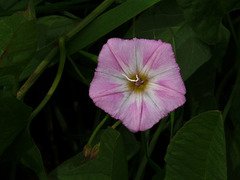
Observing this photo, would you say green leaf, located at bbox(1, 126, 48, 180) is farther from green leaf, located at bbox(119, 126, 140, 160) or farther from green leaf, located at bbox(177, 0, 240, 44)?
green leaf, located at bbox(177, 0, 240, 44)

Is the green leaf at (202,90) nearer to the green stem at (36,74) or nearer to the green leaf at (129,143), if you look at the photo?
the green leaf at (129,143)

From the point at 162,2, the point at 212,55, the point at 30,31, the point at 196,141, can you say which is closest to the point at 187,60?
the point at 212,55

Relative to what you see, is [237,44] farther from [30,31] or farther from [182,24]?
[30,31]

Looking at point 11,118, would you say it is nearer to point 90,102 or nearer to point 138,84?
point 138,84

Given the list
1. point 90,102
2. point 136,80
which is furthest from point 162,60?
point 90,102

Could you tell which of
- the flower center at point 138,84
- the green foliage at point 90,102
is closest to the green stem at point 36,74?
the green foliage at point 90,102

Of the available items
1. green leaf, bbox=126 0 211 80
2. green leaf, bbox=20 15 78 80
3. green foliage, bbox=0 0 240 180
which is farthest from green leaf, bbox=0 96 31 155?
green leaf, bbox=126 0 211 80
